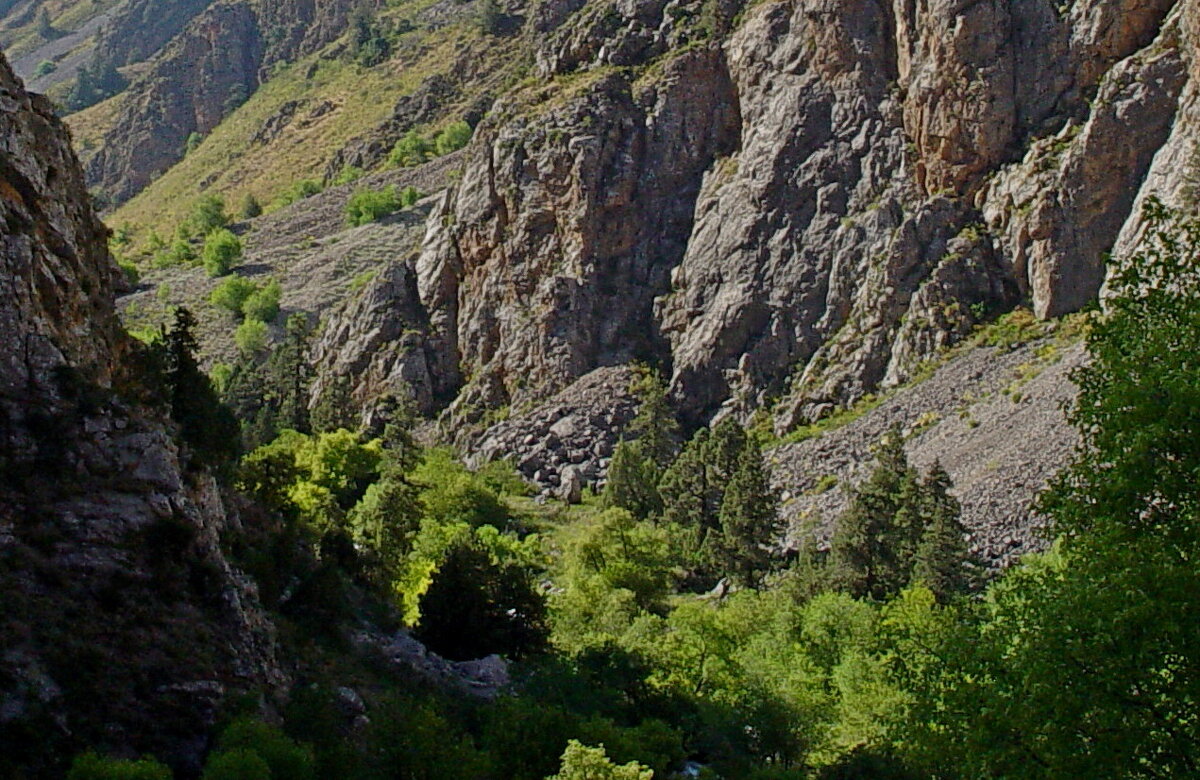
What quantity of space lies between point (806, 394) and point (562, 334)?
2209 cm

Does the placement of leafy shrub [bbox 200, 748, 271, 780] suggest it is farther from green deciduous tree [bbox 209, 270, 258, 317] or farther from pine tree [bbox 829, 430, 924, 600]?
green deciduous tree [bbox 209, 270, 258, 317]

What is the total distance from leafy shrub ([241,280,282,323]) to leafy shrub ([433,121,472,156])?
134 ft

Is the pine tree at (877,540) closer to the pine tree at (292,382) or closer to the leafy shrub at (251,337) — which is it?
the pine tree at (292,382)

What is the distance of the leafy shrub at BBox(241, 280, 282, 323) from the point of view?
395ft

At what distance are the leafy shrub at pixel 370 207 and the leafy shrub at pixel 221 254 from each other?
14.2m

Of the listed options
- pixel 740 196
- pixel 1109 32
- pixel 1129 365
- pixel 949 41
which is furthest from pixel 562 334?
pixel 1129 365

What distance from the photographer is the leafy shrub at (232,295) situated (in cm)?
12475

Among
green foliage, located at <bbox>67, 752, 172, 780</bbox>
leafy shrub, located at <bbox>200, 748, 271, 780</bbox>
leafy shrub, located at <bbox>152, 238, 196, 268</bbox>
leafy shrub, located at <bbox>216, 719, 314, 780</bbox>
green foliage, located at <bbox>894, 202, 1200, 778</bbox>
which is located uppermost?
green foliage, located at <bbox>894, 202, 1200, 778</bbox>

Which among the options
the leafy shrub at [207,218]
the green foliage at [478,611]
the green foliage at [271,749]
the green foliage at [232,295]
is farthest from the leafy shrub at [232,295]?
the green foliage at [271,749]

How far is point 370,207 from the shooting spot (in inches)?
5551

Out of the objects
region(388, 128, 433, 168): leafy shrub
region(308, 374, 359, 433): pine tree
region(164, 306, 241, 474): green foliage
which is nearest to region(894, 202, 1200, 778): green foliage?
region(164, 306, 241, 474): green foliage

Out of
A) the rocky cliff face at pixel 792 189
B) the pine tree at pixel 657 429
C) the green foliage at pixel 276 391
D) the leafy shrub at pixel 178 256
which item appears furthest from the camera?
the leafy shrub at pixel 178 256

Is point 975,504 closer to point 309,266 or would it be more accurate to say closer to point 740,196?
point 740,196

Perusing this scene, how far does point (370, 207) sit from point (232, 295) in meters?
23.6
